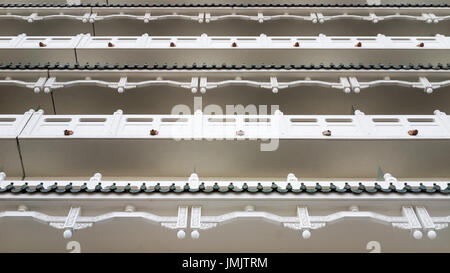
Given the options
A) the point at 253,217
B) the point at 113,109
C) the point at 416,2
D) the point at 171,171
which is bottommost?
the point at 253,217

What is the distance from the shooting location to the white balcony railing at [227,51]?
1585cm

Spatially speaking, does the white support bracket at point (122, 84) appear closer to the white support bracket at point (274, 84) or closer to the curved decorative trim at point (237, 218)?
the white support bracket at point (274, 84)

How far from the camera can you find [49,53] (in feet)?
52.4

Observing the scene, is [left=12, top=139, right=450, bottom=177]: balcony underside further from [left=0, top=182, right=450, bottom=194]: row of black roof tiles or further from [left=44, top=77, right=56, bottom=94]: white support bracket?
[left=44, top=77, right=56, bottom=94]: white support bracket

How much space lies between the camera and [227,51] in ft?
52.0

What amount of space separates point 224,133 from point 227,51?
16.9 ft

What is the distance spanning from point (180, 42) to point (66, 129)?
613 centimetres

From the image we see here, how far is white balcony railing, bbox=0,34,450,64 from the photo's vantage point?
1585 centimetres

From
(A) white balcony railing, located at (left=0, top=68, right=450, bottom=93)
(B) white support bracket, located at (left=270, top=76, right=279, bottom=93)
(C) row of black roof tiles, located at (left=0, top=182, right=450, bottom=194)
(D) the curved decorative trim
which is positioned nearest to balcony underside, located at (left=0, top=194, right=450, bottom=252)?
(D) the curved decorative trim

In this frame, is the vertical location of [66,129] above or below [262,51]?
below

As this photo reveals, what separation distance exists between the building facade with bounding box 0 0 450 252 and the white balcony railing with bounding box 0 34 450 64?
2.0 inches

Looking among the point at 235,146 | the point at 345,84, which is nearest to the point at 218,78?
the point at 235,146

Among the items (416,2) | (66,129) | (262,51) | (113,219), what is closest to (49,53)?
(66,129)
